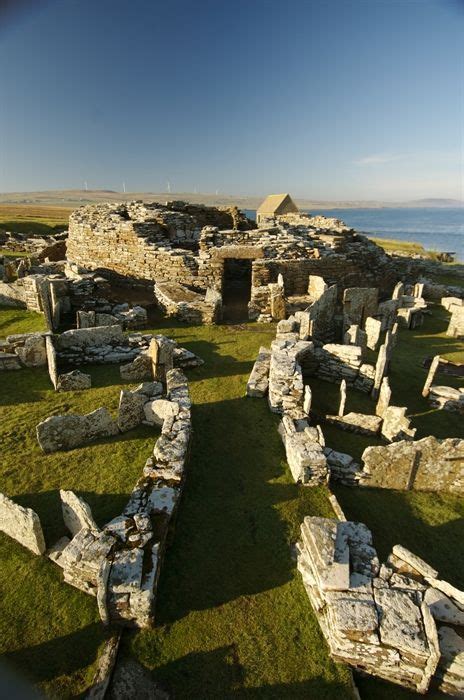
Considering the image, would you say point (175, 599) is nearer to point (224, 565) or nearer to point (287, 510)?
point (224, 565)

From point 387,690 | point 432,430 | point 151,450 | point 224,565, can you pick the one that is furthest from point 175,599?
point 432,430

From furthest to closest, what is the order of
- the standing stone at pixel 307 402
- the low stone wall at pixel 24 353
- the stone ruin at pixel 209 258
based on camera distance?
the stone ruin at pixel 209 258 < the low stone wall at pixel 24 353 < the standing stone at pixel 307 402

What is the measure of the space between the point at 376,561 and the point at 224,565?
6.87ft

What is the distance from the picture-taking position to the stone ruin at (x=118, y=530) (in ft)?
14.6

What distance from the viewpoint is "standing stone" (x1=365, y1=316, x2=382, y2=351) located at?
13672mm

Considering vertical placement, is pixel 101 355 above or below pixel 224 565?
above

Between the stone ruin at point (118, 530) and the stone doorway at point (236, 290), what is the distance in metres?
9.11

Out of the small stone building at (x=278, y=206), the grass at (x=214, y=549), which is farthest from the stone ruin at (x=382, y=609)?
the small stone building at (x=278, y=206)

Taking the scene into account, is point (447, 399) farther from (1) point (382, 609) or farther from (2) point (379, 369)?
(1) point (382, 609)

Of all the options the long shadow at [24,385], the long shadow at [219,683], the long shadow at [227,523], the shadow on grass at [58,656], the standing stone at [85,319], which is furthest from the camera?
the standing stone at [85,319]

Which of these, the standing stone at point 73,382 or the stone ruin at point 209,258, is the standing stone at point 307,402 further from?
the stone ruin at point 209,258

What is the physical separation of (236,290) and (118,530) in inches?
627

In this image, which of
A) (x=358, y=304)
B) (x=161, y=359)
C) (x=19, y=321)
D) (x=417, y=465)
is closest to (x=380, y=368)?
(x=417, y=465)

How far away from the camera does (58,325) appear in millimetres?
14461
